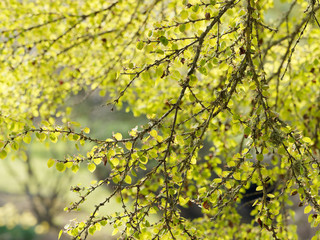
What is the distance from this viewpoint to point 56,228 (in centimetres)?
1173

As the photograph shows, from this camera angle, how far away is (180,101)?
184cm

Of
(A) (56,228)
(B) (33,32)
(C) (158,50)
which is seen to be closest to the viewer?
(C) (158,50)

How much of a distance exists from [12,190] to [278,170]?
12343 millimetres

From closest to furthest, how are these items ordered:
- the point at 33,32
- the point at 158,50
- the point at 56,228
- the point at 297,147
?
the point at 158,50 → the point at 297,147 → the point at 33,32 → the point at 56,228

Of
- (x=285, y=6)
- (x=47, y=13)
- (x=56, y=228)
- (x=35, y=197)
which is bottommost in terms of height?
(x=47, y=13)

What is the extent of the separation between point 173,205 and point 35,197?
11.3 meters

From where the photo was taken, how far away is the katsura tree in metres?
1.77

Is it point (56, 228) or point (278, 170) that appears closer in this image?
point (278, 170)

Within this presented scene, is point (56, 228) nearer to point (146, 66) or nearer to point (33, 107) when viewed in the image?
point (33, 107)

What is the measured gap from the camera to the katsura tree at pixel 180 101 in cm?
177

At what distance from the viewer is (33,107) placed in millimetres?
3918

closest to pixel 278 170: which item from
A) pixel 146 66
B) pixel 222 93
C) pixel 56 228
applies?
pixel 222 93

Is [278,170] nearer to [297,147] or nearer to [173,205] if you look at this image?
[297,147]

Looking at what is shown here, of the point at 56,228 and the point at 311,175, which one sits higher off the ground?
the point at 56,228
